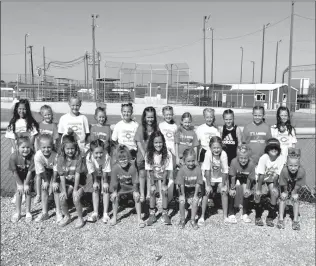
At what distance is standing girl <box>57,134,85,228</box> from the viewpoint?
13.5 feet

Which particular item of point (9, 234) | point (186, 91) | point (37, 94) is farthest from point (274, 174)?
point (186, 91)

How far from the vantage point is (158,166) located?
4340mm

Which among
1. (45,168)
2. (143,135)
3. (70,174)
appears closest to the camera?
(70,174)

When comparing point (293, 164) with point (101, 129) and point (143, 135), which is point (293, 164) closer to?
point (143, 135)

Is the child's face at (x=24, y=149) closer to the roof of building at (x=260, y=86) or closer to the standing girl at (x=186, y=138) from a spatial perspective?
the standing girl at (x=186, y=138)

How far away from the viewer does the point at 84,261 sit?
11.0 feet

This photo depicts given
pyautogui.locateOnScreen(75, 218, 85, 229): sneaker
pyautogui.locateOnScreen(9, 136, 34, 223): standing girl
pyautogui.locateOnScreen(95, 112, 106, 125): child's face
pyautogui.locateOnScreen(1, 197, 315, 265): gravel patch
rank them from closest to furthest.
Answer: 1. pyautogui.locateOnScreen(1, 197, 315, 265): gravel patch
2. pyautogui.locateOnScreen(75, 218, 85, 229): sneaker
3. pyautogui.locateOnScreen(9, 136, 34, 223): standing girl
4. pyautogui.locateOnScreen(95, 112, 106, 125): child's face

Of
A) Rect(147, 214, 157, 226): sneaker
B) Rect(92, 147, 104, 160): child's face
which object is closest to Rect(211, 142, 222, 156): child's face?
Rect(147, 214, 157, 226): sneaker

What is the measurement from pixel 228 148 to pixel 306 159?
3294 millimetres

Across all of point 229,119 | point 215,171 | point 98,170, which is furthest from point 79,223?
point 229,119

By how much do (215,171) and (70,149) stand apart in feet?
6.67

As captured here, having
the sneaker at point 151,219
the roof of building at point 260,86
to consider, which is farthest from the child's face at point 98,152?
the roof of building at point 260,86

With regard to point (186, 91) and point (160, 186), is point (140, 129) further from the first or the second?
point (186, 91)

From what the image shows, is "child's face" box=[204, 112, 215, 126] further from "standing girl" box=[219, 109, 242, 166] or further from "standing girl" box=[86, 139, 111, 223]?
"standing girl" box=[86, 139, 111, 223]
